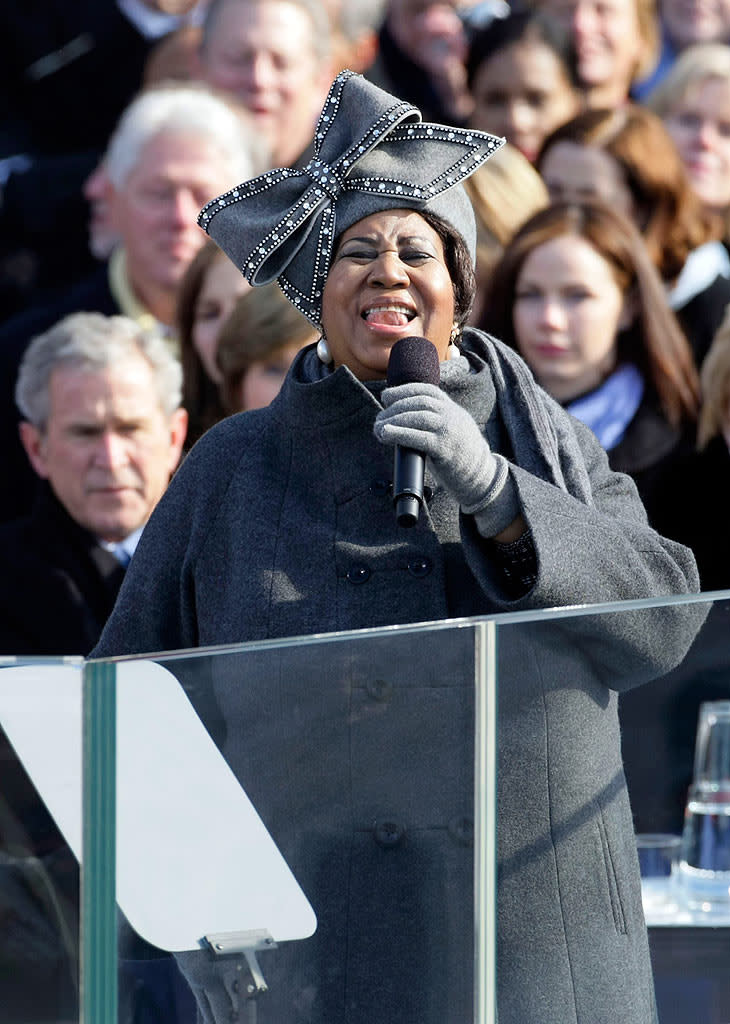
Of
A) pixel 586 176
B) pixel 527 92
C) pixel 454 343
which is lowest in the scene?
pixel 454 343

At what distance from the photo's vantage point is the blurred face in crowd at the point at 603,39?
5.02 metres

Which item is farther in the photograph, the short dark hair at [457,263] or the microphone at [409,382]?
the short dark hair at [457,263]

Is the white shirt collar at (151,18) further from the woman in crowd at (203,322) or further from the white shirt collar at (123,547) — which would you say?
the white shirt collar at (123,547)

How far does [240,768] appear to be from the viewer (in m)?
1.70

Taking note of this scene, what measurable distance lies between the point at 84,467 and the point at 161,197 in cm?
93

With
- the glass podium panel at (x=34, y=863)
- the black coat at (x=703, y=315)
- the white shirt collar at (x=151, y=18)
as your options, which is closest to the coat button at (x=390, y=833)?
the glass podium panel at (x=34, y=863)

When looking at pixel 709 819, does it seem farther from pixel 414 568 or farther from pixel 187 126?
pixel 187 126

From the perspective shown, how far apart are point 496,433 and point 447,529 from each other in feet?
0.46

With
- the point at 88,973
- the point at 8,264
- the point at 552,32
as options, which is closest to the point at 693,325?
the point at 552,32

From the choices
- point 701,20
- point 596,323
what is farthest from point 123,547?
point 701,20

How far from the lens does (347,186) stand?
2.27m

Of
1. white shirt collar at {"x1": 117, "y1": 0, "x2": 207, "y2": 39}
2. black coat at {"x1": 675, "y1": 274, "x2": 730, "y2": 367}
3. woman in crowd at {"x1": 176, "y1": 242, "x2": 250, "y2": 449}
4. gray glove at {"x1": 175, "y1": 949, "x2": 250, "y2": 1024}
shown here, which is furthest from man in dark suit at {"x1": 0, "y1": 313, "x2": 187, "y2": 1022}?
gray glove at {"x1": 175, "y1": 949, "x2": 250, "y2": 1024}

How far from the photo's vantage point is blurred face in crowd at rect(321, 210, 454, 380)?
2193 millimetres

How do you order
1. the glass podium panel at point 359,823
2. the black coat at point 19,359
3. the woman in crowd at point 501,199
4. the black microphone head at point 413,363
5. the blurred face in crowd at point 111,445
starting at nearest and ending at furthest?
the glass podium panel at point 359,823
the black microphone head at point 413,363
the blurred face in crowd at point 111,445
the woman in crowd at point 501,199
the black coat at point 19,359
